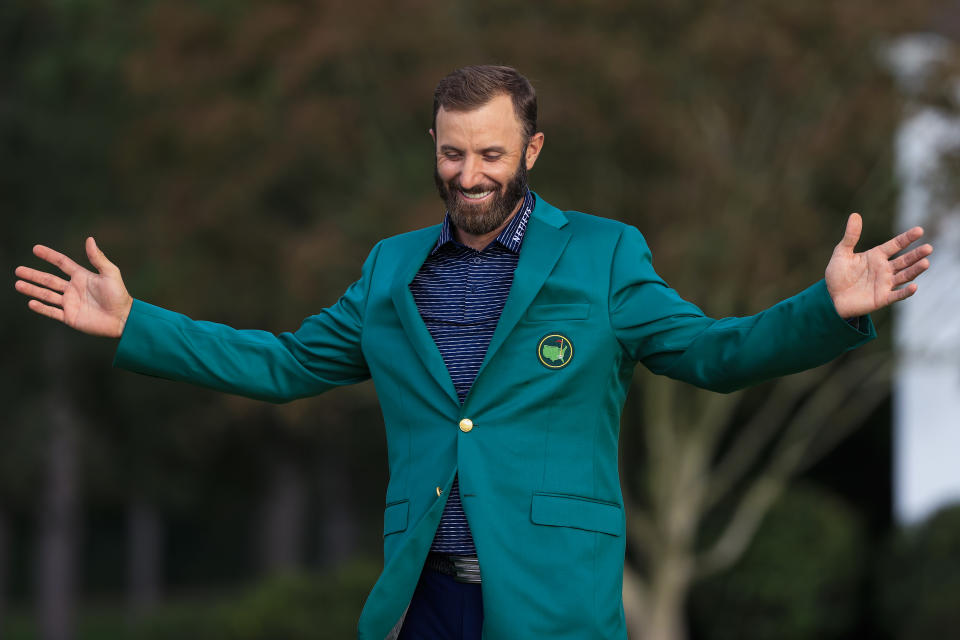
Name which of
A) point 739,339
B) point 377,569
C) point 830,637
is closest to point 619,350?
point 739,339

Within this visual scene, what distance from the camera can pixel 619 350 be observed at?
10.3ft

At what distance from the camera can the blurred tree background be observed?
39.8ft

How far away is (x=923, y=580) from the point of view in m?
12.5

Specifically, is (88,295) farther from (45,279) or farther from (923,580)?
(923,580)

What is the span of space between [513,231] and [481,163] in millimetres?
205

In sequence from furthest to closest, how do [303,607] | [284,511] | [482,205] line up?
[284,511] < [303,607] < [482,205]

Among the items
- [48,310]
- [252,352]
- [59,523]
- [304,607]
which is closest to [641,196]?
[304,607]

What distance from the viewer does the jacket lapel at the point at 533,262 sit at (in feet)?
10.2

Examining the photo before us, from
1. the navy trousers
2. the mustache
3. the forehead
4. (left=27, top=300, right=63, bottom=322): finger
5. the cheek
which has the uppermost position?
the forehead

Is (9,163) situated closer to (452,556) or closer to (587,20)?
(587,20)

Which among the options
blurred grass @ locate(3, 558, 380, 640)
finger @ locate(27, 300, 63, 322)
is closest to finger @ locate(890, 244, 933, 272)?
finger @ locate(27, 300, 63, 322)

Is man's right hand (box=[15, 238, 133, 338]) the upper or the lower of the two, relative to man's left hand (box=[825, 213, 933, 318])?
upper

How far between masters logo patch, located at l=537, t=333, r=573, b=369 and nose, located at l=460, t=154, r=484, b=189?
0.39 m

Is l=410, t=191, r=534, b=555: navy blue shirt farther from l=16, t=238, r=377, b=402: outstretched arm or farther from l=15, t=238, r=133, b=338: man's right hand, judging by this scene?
l=15, t=238, r=133, b=338: man's right hand
